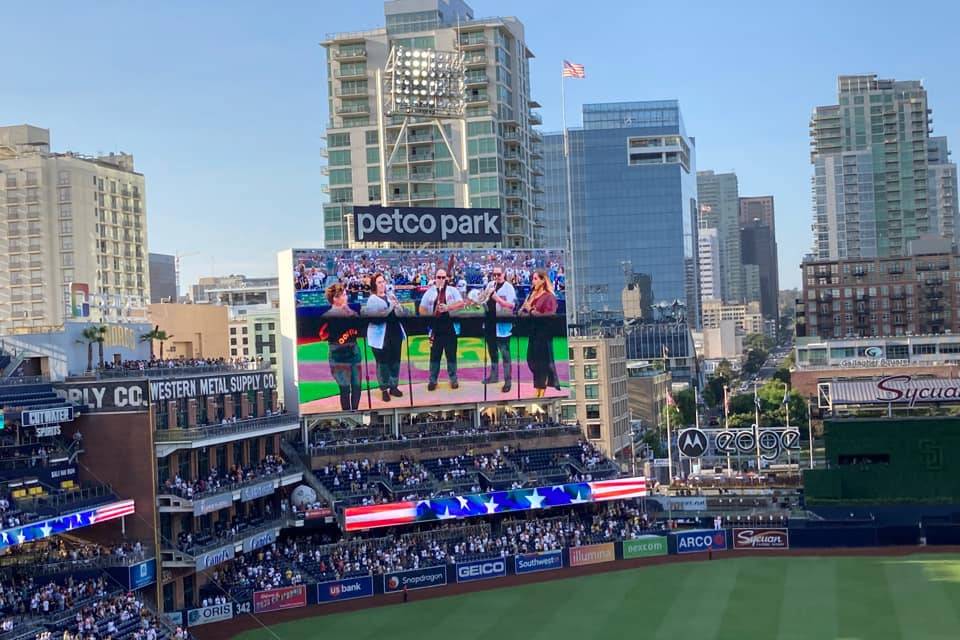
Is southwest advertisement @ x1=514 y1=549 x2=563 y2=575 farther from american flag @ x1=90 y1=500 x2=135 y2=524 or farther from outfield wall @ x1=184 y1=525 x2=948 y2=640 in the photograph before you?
american flag @ x1=90 y1=500 x2=135 y2=524

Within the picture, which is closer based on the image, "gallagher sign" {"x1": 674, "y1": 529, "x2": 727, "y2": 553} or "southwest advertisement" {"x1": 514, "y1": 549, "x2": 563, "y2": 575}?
"southwest advertisement" {"x1": 514, "y1": 549, "x2": 563, "y2": 575}

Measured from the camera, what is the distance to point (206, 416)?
51.6 meters

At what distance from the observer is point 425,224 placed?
6106 centimetres

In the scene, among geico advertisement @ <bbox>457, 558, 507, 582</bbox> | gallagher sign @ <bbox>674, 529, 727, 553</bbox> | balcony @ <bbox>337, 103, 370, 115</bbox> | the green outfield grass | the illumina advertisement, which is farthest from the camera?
balcony @ <bbox>337, 103, 370, 115</bbox>

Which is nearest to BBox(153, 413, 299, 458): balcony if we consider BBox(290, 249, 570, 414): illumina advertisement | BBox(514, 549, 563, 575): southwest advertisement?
BBox(290, 249, 570, 414): illumina advertisement

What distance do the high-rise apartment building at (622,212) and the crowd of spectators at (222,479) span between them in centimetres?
12576

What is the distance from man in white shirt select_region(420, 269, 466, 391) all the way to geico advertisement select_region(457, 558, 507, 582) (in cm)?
1040

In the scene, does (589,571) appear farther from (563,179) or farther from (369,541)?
(563,179)

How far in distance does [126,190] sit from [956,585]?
293 feet

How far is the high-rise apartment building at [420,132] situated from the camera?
85625 mm

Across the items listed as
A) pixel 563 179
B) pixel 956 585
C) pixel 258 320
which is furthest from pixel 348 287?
pixel 563 179

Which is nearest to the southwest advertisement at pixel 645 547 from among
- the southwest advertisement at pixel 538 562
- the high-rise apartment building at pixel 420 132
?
the southwest advertisement at pixel 538 562

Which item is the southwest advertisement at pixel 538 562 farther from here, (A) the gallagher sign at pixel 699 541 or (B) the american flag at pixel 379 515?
(A) the gallagher sign at pixel 699 541

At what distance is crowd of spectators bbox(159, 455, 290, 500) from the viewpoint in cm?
4697
